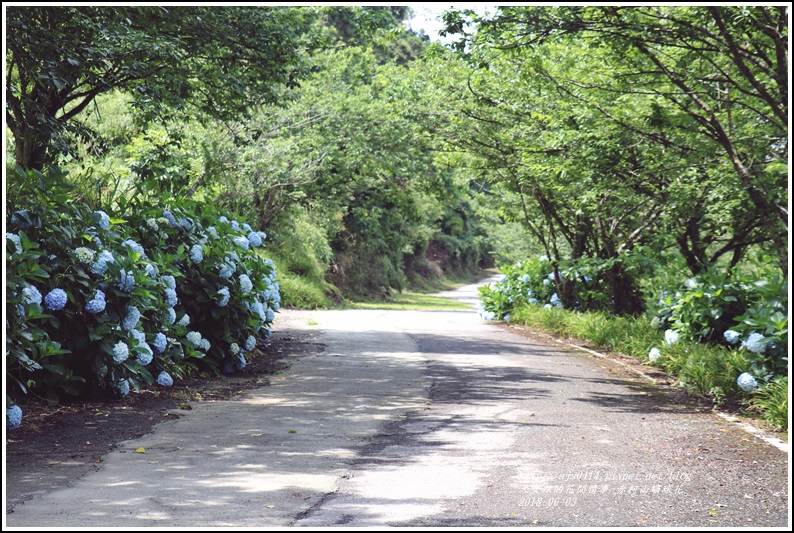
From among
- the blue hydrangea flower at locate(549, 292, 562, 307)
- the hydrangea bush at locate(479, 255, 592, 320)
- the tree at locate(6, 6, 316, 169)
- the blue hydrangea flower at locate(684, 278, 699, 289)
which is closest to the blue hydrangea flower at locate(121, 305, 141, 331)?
the tree at locate(6, 6, 316, 169)

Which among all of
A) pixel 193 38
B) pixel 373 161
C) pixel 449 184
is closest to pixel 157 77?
pixel 193 38

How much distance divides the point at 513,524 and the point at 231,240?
659 cm

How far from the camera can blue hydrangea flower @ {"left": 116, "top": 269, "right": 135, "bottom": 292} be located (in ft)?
23.6

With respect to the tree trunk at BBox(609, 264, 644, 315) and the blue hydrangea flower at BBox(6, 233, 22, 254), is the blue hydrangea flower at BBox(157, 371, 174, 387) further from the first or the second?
the tree trunk at BBox(609, 264, 644, 315)

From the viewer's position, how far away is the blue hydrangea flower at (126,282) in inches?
283

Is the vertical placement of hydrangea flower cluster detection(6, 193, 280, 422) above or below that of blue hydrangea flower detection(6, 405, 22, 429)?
above

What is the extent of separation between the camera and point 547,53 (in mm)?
12867

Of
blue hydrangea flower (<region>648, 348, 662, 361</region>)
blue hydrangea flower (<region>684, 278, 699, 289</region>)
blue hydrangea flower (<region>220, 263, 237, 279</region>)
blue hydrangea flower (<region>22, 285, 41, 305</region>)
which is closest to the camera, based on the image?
blue hydrangea flower (<region>22, 285, 41, 305</region>)

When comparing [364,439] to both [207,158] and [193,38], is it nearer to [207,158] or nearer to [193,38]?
[193,38]

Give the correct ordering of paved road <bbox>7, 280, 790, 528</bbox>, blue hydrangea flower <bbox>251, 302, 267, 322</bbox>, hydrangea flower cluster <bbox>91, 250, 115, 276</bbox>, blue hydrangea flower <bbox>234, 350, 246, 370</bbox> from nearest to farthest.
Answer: paved road <bbox>7, 280, 790, 528</bbox> → hydrangea flower cluster <bbox>91, 250, 115, 276</bbox> → blue hydrangea flower <bbox>234, 350, 246, 370</bbox> → blue hydrangea flower <bbox>251, 302, 267, 322</bbox>

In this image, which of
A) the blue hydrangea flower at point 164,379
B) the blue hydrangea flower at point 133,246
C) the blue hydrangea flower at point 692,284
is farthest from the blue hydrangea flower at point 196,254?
the blue hydrangea flower at point 692,284

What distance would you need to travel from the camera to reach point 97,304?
676cm

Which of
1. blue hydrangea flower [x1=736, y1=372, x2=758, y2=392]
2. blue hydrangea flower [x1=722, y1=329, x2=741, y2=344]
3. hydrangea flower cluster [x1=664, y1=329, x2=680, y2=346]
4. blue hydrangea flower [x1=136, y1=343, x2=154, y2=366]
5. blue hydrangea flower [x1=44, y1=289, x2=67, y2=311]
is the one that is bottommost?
blue hydrangea flower [x1=736, y1=372, x2=758, y2=392]

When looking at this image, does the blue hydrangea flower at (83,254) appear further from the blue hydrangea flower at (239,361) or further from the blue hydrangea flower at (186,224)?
the blue hydrangea flower at (239,361)
